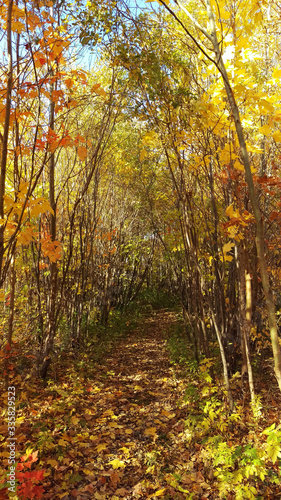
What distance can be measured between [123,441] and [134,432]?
7.4 inches

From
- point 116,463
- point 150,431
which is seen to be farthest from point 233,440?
point 116,463

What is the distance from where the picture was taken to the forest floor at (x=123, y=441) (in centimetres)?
234

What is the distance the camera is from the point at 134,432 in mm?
3199

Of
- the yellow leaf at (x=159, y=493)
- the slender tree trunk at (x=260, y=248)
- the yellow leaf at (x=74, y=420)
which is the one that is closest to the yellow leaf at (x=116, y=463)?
the yellow leaf at (x=159, y=493)

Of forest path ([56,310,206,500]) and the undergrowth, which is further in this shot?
forest path ([56,310,206,500])

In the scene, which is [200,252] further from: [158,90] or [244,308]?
[158,90]

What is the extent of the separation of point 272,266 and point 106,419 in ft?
9.67

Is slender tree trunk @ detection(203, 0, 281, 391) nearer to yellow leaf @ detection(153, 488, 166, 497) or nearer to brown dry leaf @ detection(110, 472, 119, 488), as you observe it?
yellow leaf @ detection(153, 488, 166, 497)

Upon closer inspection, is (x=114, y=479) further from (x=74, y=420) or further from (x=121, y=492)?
(x=74, y=420)

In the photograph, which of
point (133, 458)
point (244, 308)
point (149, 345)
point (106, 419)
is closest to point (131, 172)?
point (149, 345)

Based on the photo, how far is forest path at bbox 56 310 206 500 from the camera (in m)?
2.42

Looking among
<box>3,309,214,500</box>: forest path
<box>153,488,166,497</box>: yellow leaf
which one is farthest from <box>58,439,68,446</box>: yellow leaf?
<box>153,488,166,497</box>: yellow leaf

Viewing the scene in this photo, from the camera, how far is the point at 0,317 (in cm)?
550

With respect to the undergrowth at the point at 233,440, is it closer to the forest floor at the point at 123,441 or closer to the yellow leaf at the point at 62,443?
the forest floor at the point at 123,441
